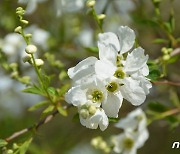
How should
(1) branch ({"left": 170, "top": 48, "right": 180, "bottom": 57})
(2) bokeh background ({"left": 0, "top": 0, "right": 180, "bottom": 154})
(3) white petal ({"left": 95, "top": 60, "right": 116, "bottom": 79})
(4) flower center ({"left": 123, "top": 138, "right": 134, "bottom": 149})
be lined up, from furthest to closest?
(2) bokeh background ({"left": 0, "top": 0, "right": 180, "bottom": 154}) → (4) flower center ({"left": 123, "top": 138, "right": 134, "bottom": 149}) → (1) branch ({"left": 170, "top": 48, "right": 180, "bottom": 57}) → (3) white petal ({"left": 95, "top": 60, "right": 116, "bottom": 79})

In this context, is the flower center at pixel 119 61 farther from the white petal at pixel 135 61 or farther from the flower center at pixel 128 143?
the flower center at pixel 128 143

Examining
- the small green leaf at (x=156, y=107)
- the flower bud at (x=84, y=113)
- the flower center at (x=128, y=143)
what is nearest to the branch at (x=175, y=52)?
the small green leaf at (x=156, y=107)

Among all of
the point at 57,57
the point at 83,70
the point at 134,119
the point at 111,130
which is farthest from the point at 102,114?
the point at 111,130

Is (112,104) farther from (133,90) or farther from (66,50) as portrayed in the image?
(66,50)

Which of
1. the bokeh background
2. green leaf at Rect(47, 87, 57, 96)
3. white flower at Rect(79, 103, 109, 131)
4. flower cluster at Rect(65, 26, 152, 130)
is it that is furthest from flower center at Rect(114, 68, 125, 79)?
the bokeh background

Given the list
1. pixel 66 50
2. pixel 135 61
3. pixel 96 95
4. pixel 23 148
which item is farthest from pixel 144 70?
pixel 66 50

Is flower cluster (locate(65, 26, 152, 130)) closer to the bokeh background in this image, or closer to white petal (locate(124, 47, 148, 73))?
white petal (locate(124, 47, 148, 73))
